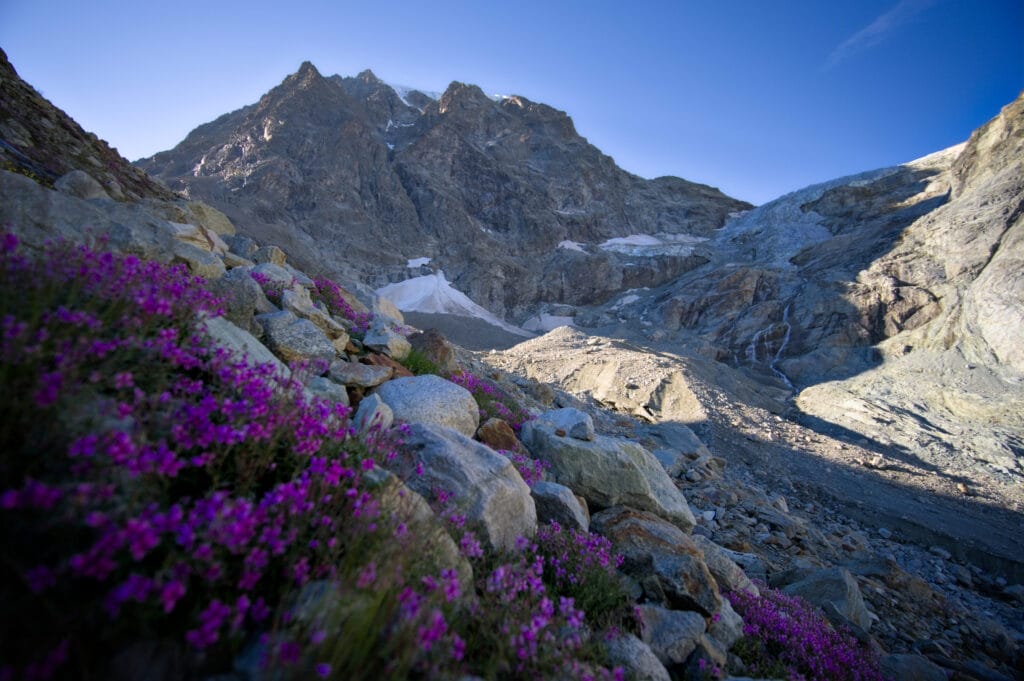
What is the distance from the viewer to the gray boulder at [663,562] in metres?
3.95

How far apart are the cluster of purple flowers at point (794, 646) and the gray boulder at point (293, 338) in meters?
5.48

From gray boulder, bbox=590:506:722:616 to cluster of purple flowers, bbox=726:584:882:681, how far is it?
601mm

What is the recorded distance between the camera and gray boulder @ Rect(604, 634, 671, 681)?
111 inches

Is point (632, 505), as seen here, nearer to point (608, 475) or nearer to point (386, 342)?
point (608, 475)

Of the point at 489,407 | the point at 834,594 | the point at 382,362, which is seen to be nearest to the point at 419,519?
the point at 382,362

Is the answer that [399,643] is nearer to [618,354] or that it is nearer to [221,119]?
[618,354]

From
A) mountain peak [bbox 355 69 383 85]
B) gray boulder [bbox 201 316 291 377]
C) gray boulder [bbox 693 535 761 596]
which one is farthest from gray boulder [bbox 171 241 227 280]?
mountain peak [bbox 355 69 383 85]

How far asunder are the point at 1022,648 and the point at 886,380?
29.5 m

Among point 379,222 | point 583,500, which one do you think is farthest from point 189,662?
point 379,222

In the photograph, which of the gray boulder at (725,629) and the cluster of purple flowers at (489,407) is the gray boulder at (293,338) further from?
the gray boulder at (725,629)

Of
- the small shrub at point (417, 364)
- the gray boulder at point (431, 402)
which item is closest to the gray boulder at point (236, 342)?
the gray boulder at point (431, 402)

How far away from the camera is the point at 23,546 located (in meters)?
1.38

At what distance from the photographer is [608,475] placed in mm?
5777

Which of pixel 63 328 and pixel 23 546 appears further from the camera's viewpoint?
pixel 63 328
